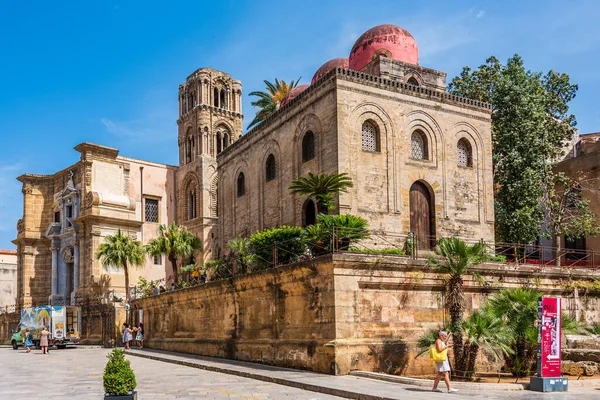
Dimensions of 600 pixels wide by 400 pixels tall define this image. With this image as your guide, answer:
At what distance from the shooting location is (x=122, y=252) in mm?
45375

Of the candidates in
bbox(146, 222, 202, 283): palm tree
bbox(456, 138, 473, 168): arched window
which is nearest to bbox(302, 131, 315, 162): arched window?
bbox(456, 138, 473, 168): arched window

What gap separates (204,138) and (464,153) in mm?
30828

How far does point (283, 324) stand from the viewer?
1998 centimetres

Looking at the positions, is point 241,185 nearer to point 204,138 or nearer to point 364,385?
point 364,385

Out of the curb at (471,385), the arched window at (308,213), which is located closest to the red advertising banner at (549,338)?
the curb at (471,385)

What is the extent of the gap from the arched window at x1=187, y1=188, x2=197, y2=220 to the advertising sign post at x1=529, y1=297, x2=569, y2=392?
42.4 m

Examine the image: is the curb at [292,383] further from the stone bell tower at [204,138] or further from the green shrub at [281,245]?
the stone bell tower at [204,138]

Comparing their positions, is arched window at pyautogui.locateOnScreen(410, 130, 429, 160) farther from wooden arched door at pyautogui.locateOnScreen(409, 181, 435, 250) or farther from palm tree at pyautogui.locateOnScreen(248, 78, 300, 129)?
palm tree at pyautogui.locateOnScreen(248, 78, 300, 129)

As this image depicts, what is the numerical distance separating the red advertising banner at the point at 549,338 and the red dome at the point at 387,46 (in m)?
16.8

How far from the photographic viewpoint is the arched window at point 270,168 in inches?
1203

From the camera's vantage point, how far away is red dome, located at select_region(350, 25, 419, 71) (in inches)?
1145

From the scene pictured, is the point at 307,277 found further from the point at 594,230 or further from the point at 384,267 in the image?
the point at 594,230

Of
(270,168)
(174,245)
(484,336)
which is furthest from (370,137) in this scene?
(174,245)

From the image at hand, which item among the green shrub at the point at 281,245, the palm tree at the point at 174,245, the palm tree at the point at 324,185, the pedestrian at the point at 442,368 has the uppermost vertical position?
the palm tree at the point at 324,185
